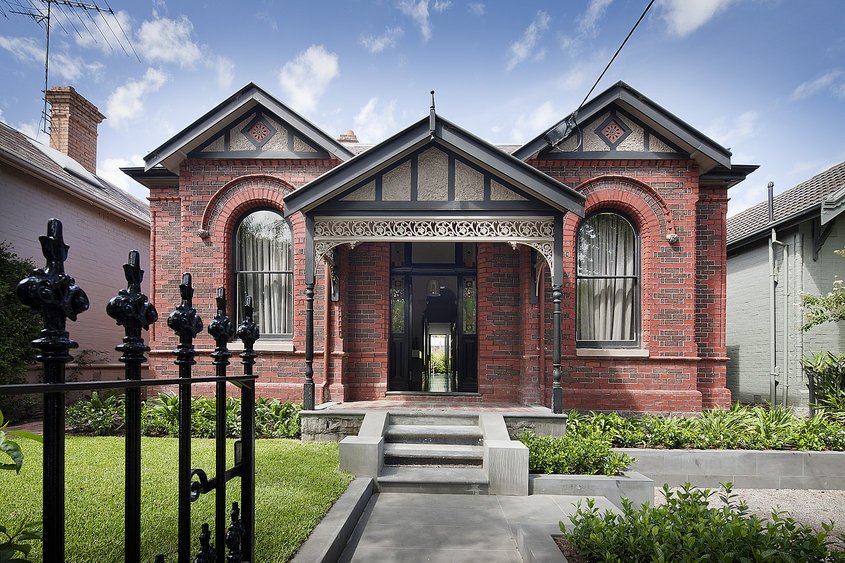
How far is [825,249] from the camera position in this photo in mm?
10469

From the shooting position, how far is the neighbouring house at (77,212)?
10773 millimetres

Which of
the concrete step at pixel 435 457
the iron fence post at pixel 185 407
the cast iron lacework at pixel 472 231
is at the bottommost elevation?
the concrete step at pixel 435 457

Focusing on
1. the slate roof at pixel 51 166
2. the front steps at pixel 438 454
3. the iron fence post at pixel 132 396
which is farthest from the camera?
the slate roof at pixel 51 166

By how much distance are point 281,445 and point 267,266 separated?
12.0 feet

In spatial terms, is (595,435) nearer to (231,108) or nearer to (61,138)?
(231,108)

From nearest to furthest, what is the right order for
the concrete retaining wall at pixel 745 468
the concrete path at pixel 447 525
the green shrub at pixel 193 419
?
1. the concrete path at pixel 447 525
2. the concrete retaining wall at pixel 745 468
3. the green shrub at pixel 193 419

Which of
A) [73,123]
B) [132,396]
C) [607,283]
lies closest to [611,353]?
[607,283]

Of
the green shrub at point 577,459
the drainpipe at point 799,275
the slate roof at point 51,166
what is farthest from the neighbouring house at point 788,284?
the slate roof at point 51,166

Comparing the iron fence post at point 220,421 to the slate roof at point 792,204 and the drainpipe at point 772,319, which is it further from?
the drainpipe at point 772,319

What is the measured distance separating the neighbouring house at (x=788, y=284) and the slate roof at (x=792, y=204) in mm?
38

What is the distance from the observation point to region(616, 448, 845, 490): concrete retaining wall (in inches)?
264

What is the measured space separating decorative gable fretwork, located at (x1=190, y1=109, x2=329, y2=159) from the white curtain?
518cm

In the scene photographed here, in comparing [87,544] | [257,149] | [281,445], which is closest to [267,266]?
[257,149]

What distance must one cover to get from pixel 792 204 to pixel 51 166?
17.3 m
